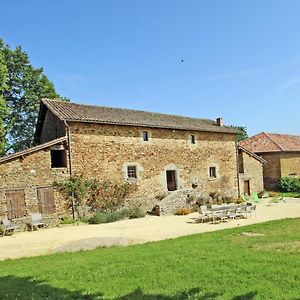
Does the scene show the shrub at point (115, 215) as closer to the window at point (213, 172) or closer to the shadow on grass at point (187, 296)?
the window at point (213, 172)

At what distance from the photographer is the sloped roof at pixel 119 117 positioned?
19.4 metres

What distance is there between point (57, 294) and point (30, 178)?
11862mm

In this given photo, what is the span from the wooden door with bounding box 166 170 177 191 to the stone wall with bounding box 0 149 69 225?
8.30m

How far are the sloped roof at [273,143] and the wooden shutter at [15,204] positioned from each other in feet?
83.7

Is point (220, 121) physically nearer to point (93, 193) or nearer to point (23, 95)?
point (93, 193)

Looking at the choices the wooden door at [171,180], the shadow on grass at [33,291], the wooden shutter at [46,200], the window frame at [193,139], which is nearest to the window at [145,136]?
the wooden door at [171,180]

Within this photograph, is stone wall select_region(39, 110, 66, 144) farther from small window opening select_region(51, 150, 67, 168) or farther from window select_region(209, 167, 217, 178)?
window select_region(209, 167, 217, 178)

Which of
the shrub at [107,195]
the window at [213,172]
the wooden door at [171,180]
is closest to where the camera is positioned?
the shrub at [107,195]

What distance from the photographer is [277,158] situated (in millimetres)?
32750

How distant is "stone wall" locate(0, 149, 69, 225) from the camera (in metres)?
16.2

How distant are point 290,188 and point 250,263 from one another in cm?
2699

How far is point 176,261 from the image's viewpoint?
7.89 m

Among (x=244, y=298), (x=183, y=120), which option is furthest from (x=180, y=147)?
(x=244, y=298)

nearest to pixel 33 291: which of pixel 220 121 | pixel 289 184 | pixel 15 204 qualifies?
pixel 15 204
